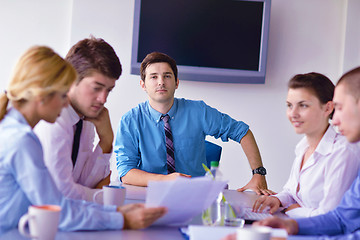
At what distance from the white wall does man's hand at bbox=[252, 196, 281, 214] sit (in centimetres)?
205

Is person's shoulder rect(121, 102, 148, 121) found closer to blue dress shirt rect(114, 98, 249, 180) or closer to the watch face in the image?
blue dress shirt rect(114, 98, 249, 180)

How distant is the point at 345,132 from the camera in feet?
4.94

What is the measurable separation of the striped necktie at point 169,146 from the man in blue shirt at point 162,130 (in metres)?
0.02

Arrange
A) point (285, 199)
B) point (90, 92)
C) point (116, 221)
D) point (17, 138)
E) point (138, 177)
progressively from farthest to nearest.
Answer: point (138, 177) → point (285, 199) → point (90, 92) → point (116, 221) → point (17, 138)

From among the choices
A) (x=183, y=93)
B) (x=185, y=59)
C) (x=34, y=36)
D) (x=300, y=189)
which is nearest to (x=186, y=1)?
(x=185, y=59)

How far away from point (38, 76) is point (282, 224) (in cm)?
89

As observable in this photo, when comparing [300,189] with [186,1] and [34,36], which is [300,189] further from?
[34,36]

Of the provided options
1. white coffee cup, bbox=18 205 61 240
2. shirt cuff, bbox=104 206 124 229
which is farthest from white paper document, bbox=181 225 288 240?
white coffee cup, bbox=18 205 61 240

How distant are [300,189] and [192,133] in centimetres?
106

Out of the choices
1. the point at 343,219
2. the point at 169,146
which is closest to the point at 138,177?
the point at 169,146

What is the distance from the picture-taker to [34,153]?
1164 millimetres

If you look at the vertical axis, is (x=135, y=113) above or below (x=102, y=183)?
above

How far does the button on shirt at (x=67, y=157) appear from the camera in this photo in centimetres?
161

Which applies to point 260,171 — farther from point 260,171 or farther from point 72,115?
point 72,115
